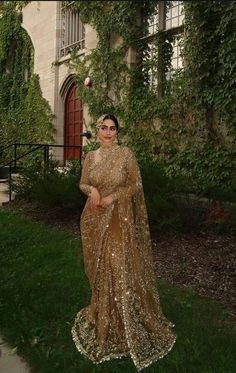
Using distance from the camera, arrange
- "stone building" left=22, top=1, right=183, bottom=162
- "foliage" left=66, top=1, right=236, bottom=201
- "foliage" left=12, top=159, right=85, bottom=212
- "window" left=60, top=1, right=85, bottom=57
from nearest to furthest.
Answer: "foliage" left=12, top=159, right=85, bottom=212 → "foliage" left=66, top=1, right=236, bottom=201 → "window" left=60, top=1, right=85, bottom=57 → "stone building" left=22, top=1, right=183, bottom=162

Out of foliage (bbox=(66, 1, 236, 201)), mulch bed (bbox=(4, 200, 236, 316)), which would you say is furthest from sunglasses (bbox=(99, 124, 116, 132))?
foliage (bbox=(66, 1, 236, 201))

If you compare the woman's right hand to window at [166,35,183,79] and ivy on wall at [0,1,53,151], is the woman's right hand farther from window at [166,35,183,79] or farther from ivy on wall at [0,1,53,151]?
ivy on wall at [0,1,53,151]

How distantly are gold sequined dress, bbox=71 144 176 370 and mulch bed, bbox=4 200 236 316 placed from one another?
1.21 metres

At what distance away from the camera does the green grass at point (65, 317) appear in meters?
3.38

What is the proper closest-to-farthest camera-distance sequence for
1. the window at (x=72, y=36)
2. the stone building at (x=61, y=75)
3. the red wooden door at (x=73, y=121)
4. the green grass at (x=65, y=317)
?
1. the green grass at (x=65, y=317)
2. the window at (x=72, y=36)
3. the stone building at (x=61, y=75)
4. the red wooden door at (x=73, y=121)

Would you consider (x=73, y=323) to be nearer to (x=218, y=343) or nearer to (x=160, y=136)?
(x=218, y=343)

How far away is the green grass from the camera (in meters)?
3.38

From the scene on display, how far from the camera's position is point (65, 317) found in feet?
14.1

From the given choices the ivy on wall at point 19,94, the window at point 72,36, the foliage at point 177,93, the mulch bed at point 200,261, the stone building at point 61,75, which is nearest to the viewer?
the mulch bed at point 200,261

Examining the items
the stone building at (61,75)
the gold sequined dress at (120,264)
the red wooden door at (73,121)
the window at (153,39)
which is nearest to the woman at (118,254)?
the gold sequined dress at (120,264)

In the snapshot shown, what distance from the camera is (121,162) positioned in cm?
344

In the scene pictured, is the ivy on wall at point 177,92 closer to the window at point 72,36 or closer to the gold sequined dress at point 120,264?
the window at point 72,36

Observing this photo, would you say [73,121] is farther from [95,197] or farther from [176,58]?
[95,197]

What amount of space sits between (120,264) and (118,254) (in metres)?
0.08
